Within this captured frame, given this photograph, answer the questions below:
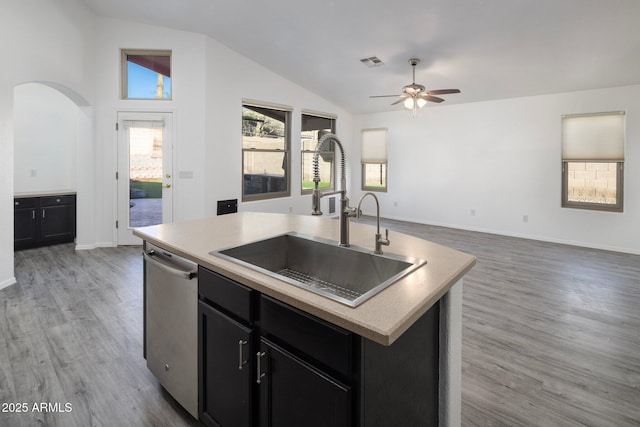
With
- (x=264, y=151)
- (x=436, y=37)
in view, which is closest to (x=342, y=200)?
(x=436, y=37)

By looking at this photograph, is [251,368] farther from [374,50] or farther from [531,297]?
[374,50]

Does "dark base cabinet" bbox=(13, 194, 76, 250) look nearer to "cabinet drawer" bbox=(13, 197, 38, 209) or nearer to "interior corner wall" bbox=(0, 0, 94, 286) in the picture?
"cabinet drawer" bbox=(13, 197, 38, 209)

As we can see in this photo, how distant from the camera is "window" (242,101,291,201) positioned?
6324 millimetres

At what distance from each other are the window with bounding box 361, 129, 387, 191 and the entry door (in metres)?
4.78

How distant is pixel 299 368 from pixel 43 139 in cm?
655

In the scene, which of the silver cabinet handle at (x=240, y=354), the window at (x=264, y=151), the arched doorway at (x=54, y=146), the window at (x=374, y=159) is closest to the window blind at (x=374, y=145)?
the window at (x=374, y=159)

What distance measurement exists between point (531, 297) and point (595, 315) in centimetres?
52

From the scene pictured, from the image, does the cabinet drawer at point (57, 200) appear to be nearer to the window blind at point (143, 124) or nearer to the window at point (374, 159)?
the window blind at point (143, 124)

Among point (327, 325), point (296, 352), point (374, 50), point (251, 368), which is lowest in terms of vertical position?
point (251, 368)

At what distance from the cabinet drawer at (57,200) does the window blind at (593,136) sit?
810cm

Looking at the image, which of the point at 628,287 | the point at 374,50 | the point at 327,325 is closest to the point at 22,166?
the point at 374,50

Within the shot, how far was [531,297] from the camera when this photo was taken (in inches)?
137

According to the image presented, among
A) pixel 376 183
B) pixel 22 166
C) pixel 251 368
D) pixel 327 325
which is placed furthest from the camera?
pixel 376 183

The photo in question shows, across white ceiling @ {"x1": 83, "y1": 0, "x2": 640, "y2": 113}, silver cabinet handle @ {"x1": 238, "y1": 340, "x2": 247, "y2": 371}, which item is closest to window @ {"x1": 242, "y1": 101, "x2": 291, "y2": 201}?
white ceiling @ {"x1": 83, "y1": 0, "x2": 640, "y2": 113}
